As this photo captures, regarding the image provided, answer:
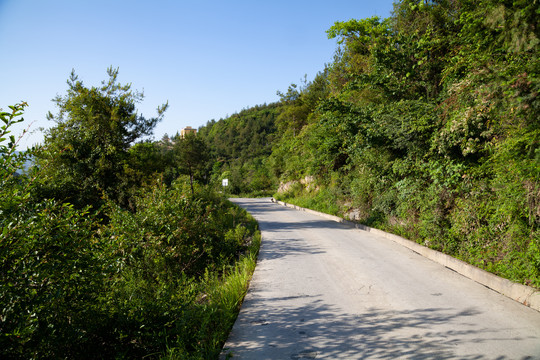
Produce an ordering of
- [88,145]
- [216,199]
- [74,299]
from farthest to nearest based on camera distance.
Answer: [216,199], [88,145], [74,299]

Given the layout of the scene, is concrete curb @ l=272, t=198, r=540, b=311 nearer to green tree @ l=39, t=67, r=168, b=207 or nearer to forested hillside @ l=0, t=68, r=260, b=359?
forested hillside @ l=0, t=68, r=260, b=359

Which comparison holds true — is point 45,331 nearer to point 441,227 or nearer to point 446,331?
point 446,331

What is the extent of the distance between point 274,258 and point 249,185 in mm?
45387

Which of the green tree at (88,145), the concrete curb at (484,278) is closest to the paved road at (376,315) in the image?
the concrete curb at (484,278)

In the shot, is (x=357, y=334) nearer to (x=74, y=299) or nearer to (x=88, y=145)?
(x=74, y=299)

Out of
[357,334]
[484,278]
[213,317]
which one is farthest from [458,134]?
[213,317]

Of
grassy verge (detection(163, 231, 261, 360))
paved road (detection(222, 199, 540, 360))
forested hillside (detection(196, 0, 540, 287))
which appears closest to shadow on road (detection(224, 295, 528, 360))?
paved road (detection(222, 199, 540, 360))

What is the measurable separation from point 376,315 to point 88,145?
13074mm

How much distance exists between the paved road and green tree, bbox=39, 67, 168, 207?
896 cm

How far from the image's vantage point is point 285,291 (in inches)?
240

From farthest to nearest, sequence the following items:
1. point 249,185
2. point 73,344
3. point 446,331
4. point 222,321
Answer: point 249,185
point 222,321
point 446,331
point 73,344

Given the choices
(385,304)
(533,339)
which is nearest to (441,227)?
(385,304)

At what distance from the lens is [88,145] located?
1355cm

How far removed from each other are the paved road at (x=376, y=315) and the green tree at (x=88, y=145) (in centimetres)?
896
